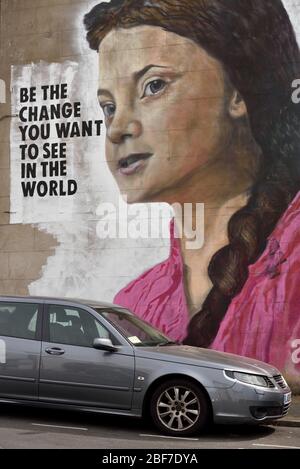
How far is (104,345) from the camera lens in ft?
26.2

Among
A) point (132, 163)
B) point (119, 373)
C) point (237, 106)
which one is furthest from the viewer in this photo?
point (132, 163)

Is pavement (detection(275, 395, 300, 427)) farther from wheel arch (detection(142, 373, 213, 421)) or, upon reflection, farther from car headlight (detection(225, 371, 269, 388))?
wheel arch (detection(142, 373, 213, 421))

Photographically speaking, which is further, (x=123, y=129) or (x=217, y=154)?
(x=123, y=129)

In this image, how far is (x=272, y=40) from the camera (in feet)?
40.2

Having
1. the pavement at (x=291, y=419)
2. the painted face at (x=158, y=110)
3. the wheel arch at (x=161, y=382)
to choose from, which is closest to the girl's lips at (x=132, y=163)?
the painted face at (x=158, y=110)

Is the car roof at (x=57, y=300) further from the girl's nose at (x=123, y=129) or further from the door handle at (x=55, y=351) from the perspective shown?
the girl's nose at (x=123, y=129)

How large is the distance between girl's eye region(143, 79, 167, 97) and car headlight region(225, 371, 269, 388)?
21.0 feet

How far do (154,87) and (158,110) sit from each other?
433 mm

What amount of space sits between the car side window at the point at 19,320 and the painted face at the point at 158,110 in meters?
4.45

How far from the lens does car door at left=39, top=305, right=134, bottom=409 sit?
7.95 meters

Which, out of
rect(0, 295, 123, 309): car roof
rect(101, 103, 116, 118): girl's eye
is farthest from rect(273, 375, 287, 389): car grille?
rect(101, 103, 116, 118): girl's eye

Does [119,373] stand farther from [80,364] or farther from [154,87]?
[154,87]

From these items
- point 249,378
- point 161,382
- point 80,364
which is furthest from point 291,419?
point 80,364

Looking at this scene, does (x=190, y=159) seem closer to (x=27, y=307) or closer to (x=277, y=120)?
(x=277, y=120)
